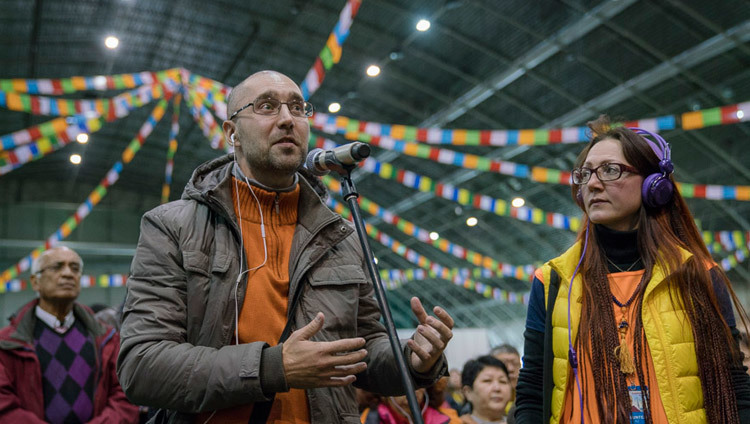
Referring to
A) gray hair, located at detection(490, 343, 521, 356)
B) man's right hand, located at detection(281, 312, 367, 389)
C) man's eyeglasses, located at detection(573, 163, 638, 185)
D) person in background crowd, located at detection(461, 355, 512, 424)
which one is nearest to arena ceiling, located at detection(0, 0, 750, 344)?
gray hair, located at detection(490, 343, 521, 356)

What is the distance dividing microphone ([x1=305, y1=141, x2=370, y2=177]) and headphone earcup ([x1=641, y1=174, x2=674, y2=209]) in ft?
2.86

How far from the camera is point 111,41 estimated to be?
13.1 metres

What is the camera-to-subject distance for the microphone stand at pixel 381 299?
4.84 feet

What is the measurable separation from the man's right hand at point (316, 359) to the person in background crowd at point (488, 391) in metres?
2.62

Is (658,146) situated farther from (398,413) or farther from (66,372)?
(66,372)

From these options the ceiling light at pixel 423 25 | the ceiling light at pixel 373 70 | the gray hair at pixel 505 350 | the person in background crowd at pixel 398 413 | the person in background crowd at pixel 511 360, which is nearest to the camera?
the person in background crowd at pixel 398 413

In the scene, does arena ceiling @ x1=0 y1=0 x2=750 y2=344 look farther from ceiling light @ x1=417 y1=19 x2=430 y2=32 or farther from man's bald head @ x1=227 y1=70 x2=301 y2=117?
man's bald head @ x1=227 y1=70 x2=301 y2=117

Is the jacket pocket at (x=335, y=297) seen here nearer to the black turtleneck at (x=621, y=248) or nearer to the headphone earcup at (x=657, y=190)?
the black turtleneck at (x=621, y=248)

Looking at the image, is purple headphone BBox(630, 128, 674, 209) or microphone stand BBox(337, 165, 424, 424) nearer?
microphone stand BBox(337, 165, 424, 424)

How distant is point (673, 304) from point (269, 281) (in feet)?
3.73

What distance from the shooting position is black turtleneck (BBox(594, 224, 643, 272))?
201 centimetres

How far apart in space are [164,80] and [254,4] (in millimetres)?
4278

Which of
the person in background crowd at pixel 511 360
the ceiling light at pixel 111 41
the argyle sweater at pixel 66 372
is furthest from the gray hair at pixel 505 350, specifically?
the ceiling light at pixel 111 41

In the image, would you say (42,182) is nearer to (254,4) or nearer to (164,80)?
(254,4)
